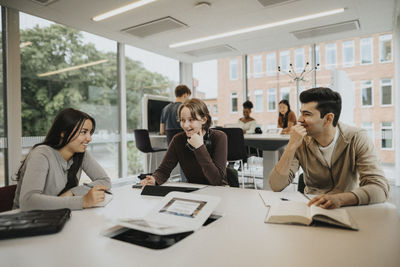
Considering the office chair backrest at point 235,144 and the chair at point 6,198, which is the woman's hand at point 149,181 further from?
the office chair backrest at point 235,144

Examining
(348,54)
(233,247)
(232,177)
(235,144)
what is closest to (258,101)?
(348,54)

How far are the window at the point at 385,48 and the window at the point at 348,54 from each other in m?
0.44

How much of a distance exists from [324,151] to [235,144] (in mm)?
2016

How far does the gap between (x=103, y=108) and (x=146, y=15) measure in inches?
79.4

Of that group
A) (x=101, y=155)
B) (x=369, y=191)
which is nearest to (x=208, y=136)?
(x=369, y=191)

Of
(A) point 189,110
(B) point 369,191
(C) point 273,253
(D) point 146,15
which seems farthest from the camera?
(D) point 146,15

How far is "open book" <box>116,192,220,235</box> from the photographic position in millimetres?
785

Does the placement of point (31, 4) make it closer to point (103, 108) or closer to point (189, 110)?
point (103, 108)

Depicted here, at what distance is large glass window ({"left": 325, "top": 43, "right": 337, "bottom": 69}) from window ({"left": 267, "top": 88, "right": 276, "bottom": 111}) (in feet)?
3.81

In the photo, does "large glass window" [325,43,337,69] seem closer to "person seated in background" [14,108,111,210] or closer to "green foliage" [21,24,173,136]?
"green foliage" [21,24,173,136]

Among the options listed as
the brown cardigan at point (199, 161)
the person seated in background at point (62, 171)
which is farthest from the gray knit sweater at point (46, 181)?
the brown cardigan at point (199, 161)

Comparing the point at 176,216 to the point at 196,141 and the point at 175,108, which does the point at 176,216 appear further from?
the point at 175,108

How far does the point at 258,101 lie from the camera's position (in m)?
6.06

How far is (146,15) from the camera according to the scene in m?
3.83
